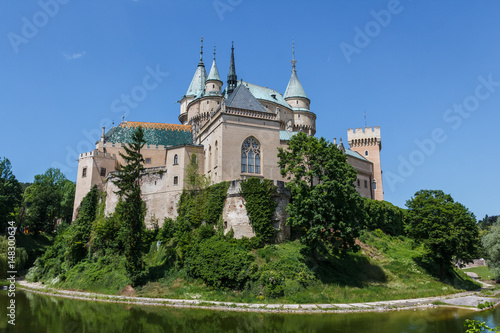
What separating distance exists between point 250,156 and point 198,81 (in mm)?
31040

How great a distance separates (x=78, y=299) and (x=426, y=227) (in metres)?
32.3

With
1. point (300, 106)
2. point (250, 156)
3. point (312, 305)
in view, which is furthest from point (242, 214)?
point (300, 106)

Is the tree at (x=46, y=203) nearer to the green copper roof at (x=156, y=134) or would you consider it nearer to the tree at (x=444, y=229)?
the green copper roof at (x=156, y=134)

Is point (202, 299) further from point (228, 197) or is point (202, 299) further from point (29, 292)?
point (29, 292)

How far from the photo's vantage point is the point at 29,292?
119ft

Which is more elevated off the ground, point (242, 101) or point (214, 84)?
point (214, 84)

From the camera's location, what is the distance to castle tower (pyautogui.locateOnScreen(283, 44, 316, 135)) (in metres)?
66.1

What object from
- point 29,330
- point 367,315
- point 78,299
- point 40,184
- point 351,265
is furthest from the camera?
point 40,184

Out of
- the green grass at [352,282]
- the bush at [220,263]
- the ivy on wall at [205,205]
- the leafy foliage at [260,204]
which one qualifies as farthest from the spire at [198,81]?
the green grass at [352,282]

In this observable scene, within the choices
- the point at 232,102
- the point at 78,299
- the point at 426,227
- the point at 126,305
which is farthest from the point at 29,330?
the point at 426,227

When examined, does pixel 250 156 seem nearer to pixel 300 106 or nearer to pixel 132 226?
pixel 132 226

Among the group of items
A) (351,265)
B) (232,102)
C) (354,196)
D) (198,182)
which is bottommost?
(351,265)

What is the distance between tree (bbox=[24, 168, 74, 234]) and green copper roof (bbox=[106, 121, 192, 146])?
15.2 m

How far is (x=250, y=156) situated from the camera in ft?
136
